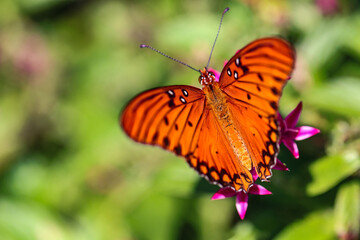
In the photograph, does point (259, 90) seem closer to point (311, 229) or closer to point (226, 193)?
point (226, 193)

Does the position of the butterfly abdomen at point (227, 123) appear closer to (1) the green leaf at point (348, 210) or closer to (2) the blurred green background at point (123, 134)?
(2) the blurred green background at point (123, 134)

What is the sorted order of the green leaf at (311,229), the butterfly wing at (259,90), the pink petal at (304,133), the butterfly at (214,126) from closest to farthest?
the butterfly wing at (259,90)
the butterfly at (214,126)
the pink petal at (304,133)
the green leaf at (311,229)

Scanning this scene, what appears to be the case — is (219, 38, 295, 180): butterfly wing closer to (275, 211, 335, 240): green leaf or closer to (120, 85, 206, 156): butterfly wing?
(120, 85, 206, 156): butterfly wing

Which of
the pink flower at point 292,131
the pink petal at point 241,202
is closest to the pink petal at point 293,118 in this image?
the pink flower at point 292,131

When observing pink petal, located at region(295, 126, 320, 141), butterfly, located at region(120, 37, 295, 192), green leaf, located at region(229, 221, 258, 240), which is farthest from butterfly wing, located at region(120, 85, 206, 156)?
green leaf, located at region(229, 221, 258, 240)

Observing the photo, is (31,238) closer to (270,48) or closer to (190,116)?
(190,116)

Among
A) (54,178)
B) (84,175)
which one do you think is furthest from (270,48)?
(54,178)
